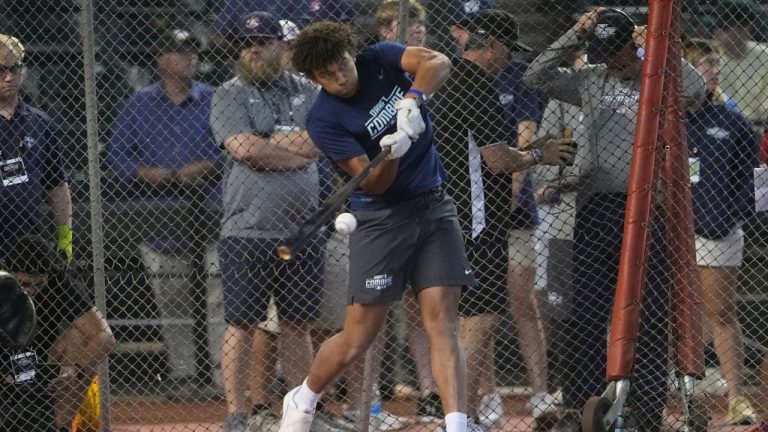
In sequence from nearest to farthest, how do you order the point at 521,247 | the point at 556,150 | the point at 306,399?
the point at 306,399, the point at 556,150, the point at 521,247

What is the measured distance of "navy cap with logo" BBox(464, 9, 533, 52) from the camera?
7.04m

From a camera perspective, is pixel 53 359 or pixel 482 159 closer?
pixel 482 159

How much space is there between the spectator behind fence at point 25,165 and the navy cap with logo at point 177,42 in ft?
2.33

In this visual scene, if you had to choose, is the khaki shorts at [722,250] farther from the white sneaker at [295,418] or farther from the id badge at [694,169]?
the white sneaker at [295,418]

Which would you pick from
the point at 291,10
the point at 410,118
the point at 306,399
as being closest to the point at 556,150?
the point at 410,118

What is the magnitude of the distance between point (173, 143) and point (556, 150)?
2049 mm

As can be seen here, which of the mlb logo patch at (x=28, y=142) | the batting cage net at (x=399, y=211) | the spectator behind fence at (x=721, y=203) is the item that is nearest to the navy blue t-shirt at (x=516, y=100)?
the batting cage net at (x=399, y=211)

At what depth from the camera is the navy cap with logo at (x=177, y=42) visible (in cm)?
754

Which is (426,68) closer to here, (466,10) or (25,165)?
(466,10)

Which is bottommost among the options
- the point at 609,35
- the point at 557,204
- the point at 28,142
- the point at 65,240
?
the point at 65,240

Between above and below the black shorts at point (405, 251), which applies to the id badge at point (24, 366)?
below

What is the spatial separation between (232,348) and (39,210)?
49.2 inches

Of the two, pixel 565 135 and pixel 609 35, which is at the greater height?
pixel 609 35

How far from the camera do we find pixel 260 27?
714cm
